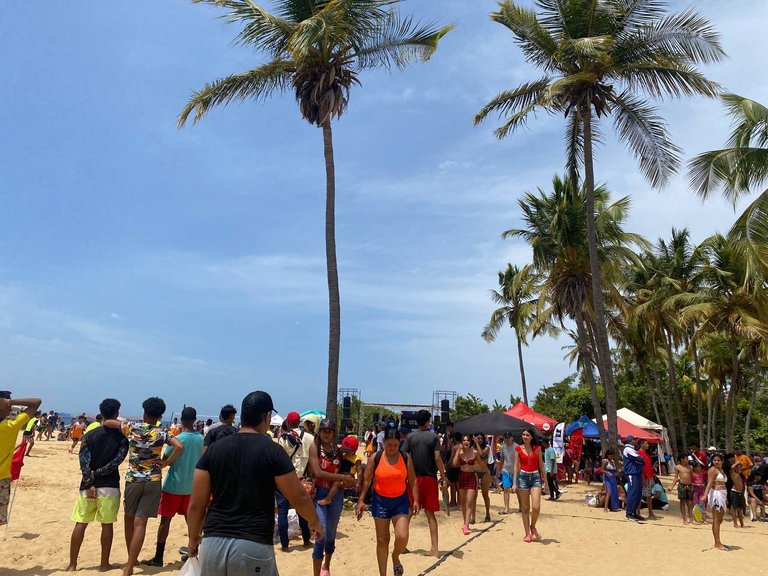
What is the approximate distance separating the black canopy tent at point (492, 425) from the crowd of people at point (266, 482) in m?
3.42

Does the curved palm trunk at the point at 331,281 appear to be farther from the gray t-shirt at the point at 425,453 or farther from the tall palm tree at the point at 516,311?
the tall palm tree at the point at 516,311

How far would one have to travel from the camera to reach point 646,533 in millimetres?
10602

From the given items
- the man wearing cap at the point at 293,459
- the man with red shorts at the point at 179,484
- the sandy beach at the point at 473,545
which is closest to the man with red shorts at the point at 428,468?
the sandy beach at the point at 473,545

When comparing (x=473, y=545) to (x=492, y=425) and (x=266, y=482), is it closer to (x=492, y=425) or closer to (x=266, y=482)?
(x=266, y=482)

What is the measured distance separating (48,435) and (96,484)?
28.9 meters

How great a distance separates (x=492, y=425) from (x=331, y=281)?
7.09 meters

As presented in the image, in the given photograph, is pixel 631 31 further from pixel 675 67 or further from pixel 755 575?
pixel 755 575

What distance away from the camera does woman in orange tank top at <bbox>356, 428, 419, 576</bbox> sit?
19.6 ft

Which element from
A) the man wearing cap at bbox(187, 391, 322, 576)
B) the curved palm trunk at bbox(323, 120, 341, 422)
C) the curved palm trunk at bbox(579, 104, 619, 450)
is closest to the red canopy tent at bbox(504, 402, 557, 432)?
the curved palm trunk at bbox(579, 104, 619, 450)

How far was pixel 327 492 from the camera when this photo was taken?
5.88 meters

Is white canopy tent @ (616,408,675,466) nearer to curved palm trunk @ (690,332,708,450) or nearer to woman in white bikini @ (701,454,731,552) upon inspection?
curved palm trunk @ (690,332,708,450)

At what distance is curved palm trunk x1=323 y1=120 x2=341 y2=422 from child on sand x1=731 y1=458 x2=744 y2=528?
8.36m

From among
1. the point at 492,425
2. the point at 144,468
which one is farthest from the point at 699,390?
the point at 144,468

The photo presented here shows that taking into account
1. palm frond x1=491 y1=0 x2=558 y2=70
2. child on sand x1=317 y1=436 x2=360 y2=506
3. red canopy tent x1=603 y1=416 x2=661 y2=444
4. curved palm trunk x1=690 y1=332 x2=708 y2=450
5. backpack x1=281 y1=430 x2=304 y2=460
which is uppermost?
palm frond x1=491 y1=0 x2=558 y2=70
